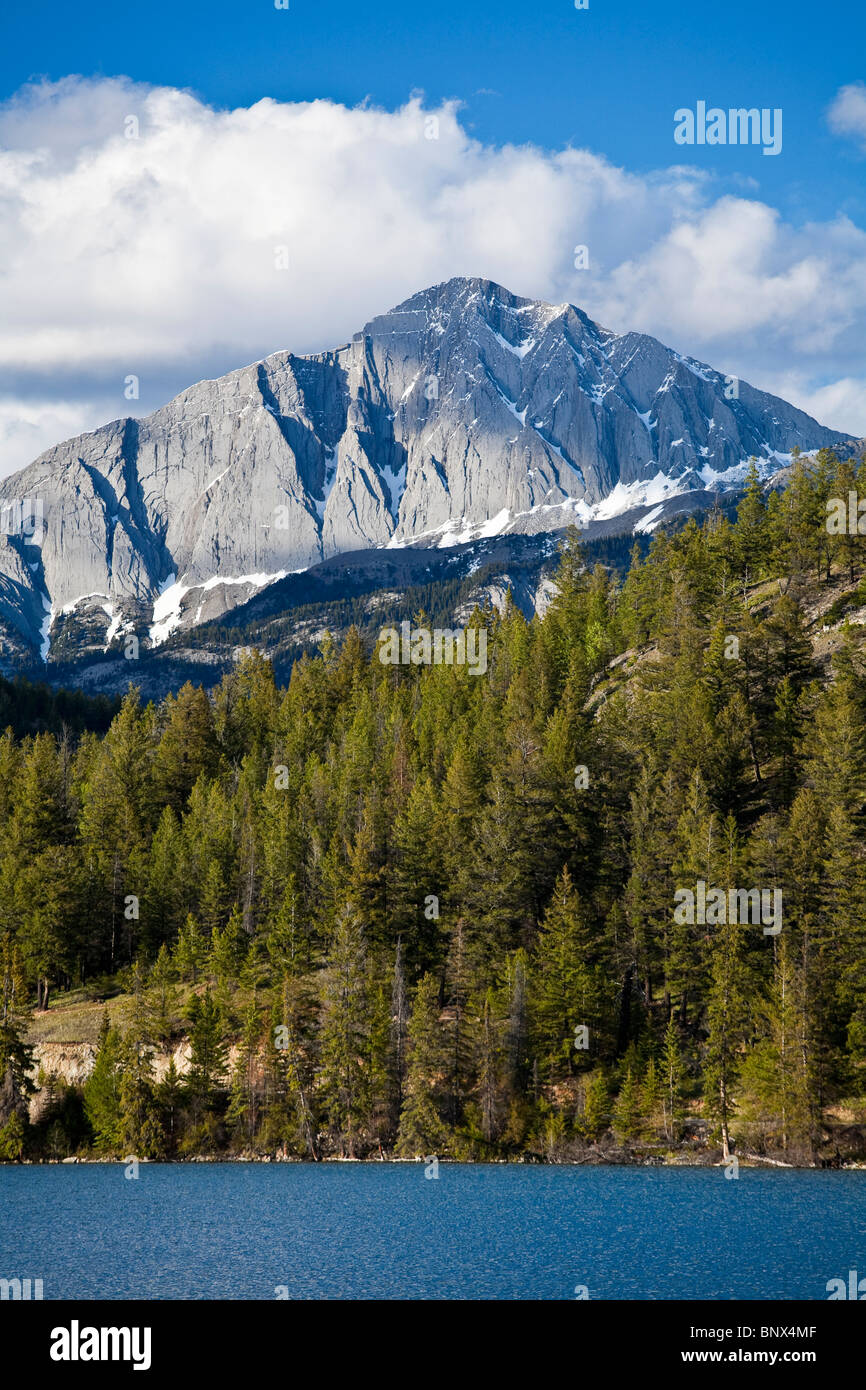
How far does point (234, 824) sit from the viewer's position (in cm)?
9975

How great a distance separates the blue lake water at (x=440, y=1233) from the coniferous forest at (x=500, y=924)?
654 cm

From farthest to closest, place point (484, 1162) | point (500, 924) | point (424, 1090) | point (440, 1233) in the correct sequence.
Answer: point (500, 924) < point (424, 1090) < point (484, 1162) < point (440, 1233)

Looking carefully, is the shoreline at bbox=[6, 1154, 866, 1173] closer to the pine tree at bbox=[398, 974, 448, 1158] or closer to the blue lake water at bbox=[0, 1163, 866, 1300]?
the pine tree at bbox=[398, 974, 448, 1158]

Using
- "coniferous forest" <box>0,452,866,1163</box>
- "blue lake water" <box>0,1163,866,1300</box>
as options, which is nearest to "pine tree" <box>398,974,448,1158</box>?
"coniferous forest" <box>0,452,866,1163</box>

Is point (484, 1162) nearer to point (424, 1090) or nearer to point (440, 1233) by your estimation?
point (424, 1090)

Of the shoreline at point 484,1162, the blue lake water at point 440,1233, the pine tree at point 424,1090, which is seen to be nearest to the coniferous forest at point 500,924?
the pine tree at point 424,1090

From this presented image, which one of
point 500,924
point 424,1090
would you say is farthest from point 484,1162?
point 500,924

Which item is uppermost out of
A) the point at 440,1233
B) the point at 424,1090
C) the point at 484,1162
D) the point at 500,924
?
the point at 500,924

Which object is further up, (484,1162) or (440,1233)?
(440,1233)

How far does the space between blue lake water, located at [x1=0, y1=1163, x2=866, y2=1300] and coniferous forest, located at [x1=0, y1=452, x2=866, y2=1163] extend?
6.54 metres

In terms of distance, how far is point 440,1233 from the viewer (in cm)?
4719

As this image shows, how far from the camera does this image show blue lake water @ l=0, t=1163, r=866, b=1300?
39312 millimetres

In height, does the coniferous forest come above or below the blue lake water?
above

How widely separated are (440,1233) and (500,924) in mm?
34006
